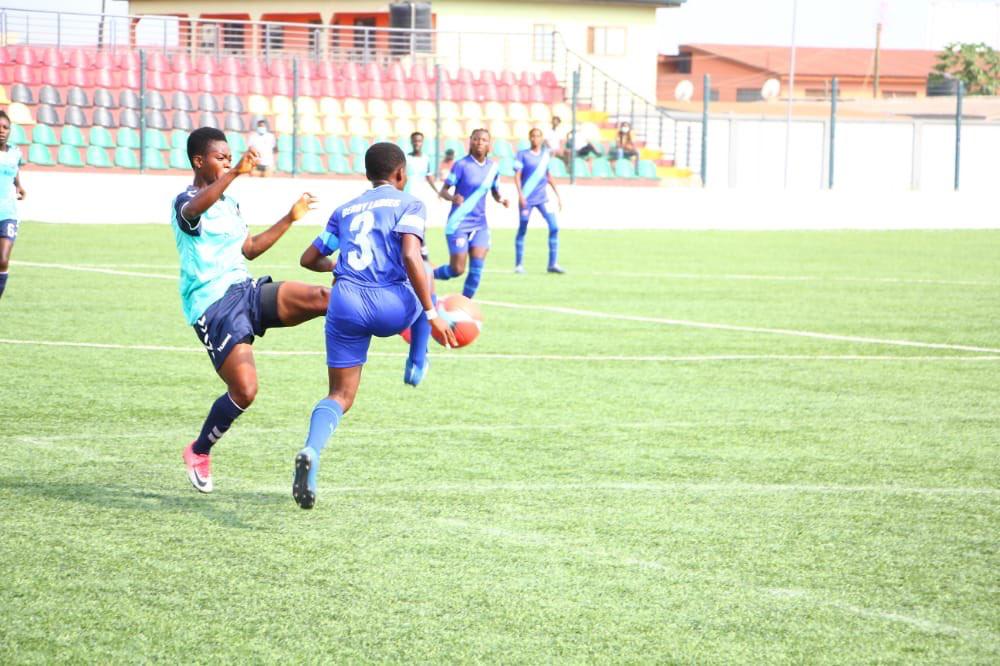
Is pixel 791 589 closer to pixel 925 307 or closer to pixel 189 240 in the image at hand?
pixel 189 240

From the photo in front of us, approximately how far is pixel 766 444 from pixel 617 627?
3.71 m

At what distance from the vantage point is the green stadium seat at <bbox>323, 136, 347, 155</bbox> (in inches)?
1208

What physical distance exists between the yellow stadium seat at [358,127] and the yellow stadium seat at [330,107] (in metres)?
0.33

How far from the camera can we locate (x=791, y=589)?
541 centimetres

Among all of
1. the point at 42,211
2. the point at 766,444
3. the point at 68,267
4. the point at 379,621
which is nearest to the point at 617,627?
the point at 379,621

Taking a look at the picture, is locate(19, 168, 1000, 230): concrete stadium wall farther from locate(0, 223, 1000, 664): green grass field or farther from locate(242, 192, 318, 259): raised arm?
locate(242, 192, 318, 259): raised arm

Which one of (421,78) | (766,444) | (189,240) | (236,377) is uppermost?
(421,78)

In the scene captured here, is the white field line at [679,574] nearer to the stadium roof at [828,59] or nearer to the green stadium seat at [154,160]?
A: the green stadium seat at [154,160]

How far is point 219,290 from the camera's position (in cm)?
684

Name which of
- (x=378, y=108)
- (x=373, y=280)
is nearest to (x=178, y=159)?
(x=378, y=108)

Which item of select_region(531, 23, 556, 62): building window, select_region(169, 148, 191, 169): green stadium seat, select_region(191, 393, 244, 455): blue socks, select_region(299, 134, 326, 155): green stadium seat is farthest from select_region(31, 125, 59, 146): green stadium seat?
select_region(191, 393, 244, 455): blue socks

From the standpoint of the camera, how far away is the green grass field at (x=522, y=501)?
16.0 ft

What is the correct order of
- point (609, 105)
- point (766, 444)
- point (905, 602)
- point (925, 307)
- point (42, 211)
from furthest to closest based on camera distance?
point (609, 105) → point (42, 211) → point (925, 307) → point (766, 444) → point (905, 602)

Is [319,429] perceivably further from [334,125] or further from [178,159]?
[334,125]
